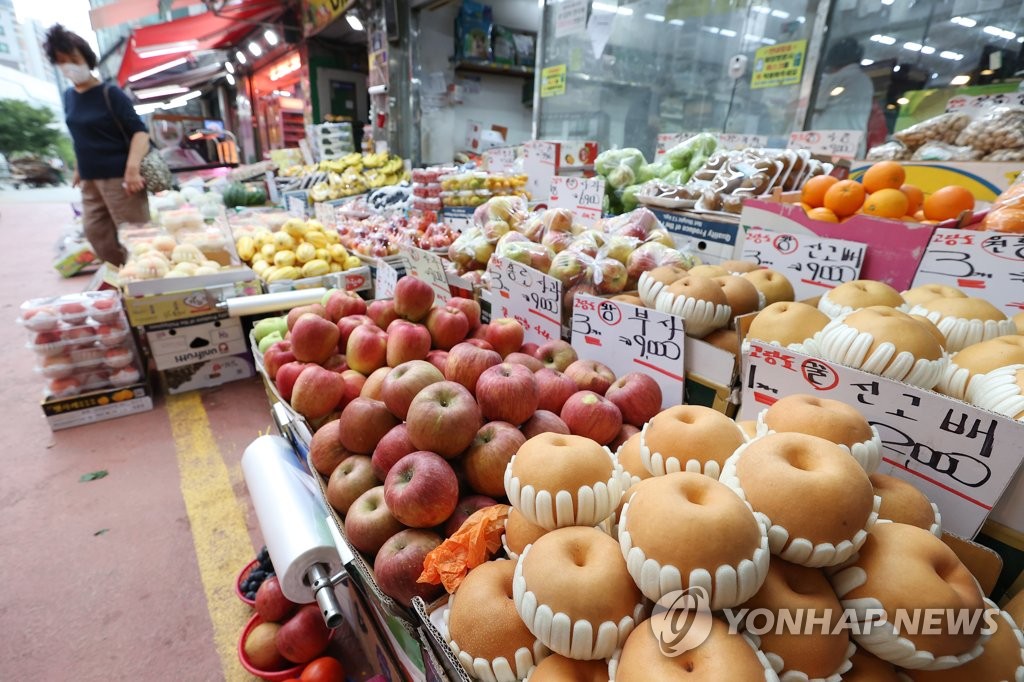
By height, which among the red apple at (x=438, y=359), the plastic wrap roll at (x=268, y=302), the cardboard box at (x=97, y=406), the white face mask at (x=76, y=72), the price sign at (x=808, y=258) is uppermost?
the white face mask at (x=76, y=72)

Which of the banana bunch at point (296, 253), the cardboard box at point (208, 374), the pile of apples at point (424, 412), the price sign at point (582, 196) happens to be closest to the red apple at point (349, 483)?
the pile of apples at point (424, 412)

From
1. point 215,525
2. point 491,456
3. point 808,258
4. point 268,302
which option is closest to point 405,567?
point 491,456

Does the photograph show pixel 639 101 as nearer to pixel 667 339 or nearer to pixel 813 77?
pixel 813 77

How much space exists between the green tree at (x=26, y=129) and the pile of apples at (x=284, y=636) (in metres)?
23.4

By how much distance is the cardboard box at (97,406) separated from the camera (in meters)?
3.14

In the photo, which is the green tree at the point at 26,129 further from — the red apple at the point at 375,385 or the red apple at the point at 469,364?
the red apple at the point at 469,364

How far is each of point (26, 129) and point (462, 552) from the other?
25058 millimetres

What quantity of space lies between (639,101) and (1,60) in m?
26.8

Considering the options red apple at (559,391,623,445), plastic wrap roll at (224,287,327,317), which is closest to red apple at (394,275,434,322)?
red apple at (559,391,623,445)

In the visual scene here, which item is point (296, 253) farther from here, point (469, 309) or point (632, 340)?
point (632, 340)

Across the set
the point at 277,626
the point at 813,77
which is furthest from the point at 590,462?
the point at 813,77

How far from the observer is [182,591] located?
2016 millimetres

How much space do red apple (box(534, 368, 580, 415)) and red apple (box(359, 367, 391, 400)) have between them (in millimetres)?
458

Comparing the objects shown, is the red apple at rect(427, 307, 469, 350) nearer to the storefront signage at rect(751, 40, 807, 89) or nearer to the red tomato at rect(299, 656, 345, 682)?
the red tomato at rect(299, 656, 345, 682)
